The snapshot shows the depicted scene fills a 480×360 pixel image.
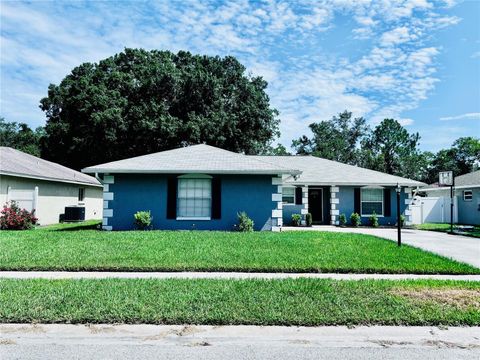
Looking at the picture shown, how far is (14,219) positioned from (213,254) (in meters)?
11.1

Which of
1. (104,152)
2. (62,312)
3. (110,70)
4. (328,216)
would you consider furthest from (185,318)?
(110,70)

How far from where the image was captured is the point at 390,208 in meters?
21.0

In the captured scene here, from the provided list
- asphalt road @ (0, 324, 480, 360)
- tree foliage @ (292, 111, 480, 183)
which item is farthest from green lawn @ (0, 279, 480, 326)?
tree foliage @ (292, 111, 480, 183)

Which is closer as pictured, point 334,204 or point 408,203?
point 334,204

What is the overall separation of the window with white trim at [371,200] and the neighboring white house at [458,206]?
641 centimetres

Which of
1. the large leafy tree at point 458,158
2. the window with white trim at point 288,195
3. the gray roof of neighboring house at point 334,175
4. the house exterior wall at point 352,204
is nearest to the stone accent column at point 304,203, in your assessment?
the gray roof of neighboring house at point 334,175

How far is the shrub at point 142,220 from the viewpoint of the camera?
14.9 metres

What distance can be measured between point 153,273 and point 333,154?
47.4 m

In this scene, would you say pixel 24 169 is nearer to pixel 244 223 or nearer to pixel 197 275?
pixel 244 223

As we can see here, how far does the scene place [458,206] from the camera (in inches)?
1079

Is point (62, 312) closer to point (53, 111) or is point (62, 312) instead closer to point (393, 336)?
point (393, 336)

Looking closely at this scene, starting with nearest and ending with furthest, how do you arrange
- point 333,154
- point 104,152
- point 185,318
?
1. point 185,318
2. point 104,152
3. point 333,154

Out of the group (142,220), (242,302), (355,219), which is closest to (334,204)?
(355,219)

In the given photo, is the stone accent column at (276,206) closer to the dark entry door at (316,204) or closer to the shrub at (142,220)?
the shrub at (142,220)
